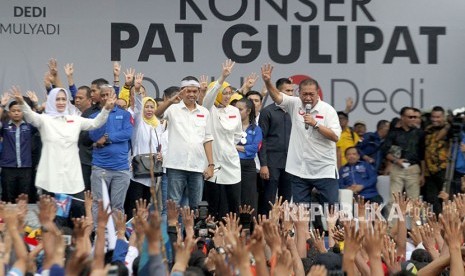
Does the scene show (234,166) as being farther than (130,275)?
Yes

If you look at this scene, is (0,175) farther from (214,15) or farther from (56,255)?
(56,255)

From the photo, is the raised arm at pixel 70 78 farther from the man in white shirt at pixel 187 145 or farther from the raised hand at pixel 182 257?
the raised hand at pixel 182 257

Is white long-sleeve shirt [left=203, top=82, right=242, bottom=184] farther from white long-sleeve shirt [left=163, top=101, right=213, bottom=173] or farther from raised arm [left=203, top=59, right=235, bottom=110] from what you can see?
white long-sleeve shirt [left=163, top=101, right=213, bottom=173]

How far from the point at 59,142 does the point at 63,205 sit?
2.38ft

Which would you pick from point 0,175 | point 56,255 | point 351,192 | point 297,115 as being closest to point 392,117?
point 351,192

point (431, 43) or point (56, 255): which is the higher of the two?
point (431, 43)

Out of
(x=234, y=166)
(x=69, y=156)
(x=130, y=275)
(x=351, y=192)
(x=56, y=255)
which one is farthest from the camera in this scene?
(x=351, y=192)

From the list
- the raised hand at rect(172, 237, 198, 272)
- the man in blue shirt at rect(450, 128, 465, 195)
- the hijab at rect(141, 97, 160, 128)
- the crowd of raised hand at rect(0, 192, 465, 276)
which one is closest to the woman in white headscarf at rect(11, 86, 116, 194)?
the hijab at rect(141, 97, 160, 128)

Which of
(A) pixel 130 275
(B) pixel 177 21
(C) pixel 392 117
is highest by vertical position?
(B) pixel 177 21

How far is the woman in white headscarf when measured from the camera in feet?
43.4

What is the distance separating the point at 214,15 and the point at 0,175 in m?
3.97

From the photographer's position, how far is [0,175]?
15.2m

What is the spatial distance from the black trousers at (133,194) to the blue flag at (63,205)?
1675 millimetres
